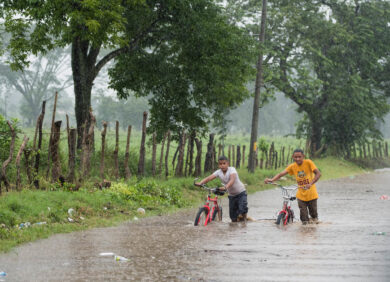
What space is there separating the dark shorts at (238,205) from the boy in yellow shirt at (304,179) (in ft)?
2.75

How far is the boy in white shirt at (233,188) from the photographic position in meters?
11.7

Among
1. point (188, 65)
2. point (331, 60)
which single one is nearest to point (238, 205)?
point (188, 65)

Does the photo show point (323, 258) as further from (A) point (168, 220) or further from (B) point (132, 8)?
(B) point (132, 8)

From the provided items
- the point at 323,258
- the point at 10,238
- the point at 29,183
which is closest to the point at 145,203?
the point at 29,183

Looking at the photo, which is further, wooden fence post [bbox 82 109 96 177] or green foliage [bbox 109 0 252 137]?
green foliage [bbox 109 0 252 137]

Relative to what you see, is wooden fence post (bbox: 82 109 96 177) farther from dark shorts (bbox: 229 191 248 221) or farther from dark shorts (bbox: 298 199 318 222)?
dark shorts (bbox: 298 199 318 222)

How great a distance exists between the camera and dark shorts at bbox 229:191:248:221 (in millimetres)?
→ 12109

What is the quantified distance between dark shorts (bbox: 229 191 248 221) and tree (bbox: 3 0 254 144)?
617 cm

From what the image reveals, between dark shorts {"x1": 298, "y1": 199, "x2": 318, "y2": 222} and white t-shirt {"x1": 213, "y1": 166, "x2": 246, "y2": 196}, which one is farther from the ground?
white t-shirt {"x1": 213, "y1": 166, "x2": 246, "y2": 196}

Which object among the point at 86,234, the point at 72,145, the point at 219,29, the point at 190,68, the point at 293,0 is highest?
the point at 293,0

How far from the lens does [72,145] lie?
1452cm

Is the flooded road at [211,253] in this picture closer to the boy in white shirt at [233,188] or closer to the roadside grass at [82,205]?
the boy in white shirt at [233,188]

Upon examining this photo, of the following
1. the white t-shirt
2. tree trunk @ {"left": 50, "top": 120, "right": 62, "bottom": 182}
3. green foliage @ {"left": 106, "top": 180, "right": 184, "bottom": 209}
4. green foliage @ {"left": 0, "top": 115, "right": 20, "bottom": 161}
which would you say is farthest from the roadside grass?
the white t-shirt

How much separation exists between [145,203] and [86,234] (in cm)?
415
